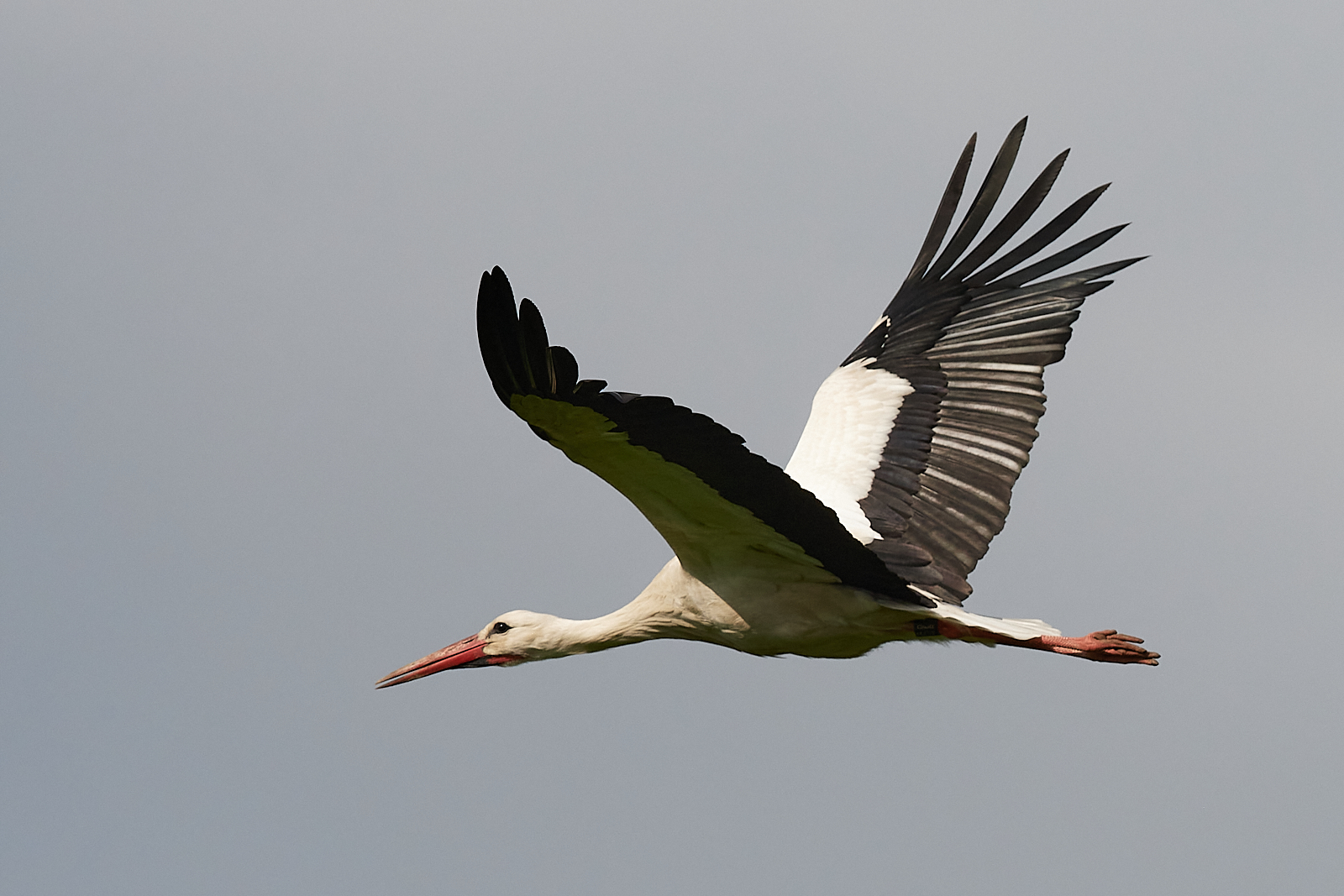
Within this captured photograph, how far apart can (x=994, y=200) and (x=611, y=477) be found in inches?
162

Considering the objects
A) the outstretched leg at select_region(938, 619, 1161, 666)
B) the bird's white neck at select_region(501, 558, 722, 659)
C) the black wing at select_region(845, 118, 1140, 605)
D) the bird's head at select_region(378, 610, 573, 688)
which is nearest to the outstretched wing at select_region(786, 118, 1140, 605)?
the black wing at select_region(845, 118, 1140, 605)

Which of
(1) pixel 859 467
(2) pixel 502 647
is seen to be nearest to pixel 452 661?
(2) pixel 502 647

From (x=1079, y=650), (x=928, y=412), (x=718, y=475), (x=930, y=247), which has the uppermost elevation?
(x=930, y=247)

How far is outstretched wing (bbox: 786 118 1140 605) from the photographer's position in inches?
327

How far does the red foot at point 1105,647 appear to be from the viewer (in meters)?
7.61

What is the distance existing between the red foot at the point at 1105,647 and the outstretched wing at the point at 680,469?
2.64 ft

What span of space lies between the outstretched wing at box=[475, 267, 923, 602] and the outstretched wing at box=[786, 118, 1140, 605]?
0.66m

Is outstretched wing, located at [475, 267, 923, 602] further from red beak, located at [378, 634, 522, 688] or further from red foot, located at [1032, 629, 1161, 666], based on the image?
red beak, located at [378, 634, 522, 688]

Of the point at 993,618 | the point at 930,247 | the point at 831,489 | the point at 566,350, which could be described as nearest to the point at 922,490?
the point at 831,489

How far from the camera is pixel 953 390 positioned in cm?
907

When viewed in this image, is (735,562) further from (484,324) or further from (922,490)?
(484,324)

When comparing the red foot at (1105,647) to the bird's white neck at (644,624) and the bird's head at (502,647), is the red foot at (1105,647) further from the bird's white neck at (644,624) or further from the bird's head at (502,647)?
the bird's head at (502,647)

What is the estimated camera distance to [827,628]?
7.48 m

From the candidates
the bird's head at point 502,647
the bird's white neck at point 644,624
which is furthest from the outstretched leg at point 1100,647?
the bird's head at point 502,647
